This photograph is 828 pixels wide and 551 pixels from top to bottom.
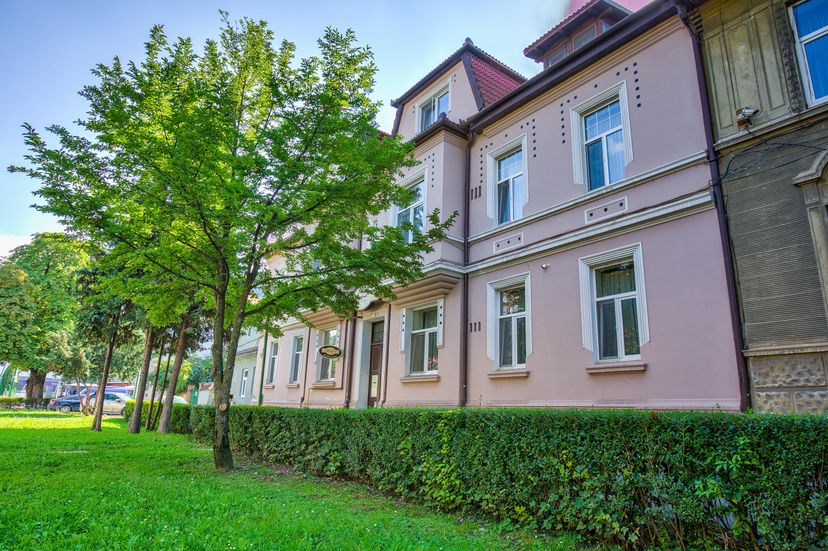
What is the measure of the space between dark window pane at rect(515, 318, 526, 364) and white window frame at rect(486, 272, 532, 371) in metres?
0.11

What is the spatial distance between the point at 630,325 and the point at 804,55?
195 inches

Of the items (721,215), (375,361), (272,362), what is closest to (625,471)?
(721,215)

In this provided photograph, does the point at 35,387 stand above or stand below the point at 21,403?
above

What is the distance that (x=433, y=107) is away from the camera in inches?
597

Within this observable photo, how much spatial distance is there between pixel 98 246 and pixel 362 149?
18.2ft

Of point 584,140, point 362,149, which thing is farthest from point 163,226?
point 584,140

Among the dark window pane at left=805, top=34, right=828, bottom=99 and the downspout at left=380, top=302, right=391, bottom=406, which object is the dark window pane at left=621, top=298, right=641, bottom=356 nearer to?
the dark window pane at left=805, top=34, right=828, bottom=99

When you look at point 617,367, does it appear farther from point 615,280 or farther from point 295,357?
point 295,357

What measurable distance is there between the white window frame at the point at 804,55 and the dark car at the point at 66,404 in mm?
46803

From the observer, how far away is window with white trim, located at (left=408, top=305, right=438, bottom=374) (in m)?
12.9

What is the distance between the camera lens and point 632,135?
9.27 m

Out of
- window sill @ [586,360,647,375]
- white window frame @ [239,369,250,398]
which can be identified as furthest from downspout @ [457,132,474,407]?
white window frame @ [239,369,250,398]

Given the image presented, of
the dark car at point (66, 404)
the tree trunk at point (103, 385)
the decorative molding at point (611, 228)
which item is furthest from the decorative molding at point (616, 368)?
the dark car at point (66, 404)

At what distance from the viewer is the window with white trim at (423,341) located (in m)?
12.9
